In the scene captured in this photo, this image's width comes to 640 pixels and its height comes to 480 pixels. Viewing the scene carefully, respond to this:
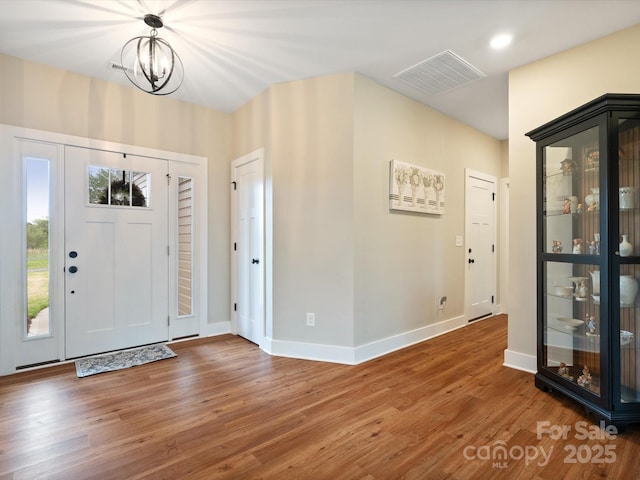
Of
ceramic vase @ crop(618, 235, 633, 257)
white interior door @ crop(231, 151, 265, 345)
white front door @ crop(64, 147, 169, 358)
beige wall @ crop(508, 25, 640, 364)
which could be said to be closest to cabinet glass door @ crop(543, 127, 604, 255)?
ceramic vase @ crop(618, 235, 633, 257)

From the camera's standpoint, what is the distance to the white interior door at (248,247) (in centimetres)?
356

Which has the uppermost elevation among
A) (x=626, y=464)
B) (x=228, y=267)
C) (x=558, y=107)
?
(x=558, y=107)

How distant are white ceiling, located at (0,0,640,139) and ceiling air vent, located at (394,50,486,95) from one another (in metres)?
0.07

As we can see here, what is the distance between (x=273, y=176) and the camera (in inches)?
132

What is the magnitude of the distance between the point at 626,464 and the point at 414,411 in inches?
43.6

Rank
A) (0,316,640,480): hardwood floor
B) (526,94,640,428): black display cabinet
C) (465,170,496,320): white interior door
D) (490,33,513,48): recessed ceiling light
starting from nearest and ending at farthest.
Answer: (0,316,640,480): hardwood floor → (526,94,640,428): black display cabinet → (490,33,513,48): recessed ceiling light → (465,170,496,320): white interior door

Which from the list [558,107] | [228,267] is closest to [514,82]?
[558,107]

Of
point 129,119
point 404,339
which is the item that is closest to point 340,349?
point 404,339

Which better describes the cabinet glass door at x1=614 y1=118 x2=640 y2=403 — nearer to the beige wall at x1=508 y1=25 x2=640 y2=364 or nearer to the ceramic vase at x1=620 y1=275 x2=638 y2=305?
the ceramic vase at x1=620 y1=275 x2=638 y2=305

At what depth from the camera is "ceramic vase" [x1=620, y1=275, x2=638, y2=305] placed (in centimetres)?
208

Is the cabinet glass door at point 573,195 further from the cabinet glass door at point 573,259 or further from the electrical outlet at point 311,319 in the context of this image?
the electrical outlet at point 311,319

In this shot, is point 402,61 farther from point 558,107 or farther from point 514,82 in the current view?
point 558,107

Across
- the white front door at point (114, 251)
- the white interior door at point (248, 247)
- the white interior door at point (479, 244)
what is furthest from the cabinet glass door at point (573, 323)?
the white front door at point (114, 251)

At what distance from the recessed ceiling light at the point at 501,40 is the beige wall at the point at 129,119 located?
3.03 metres
